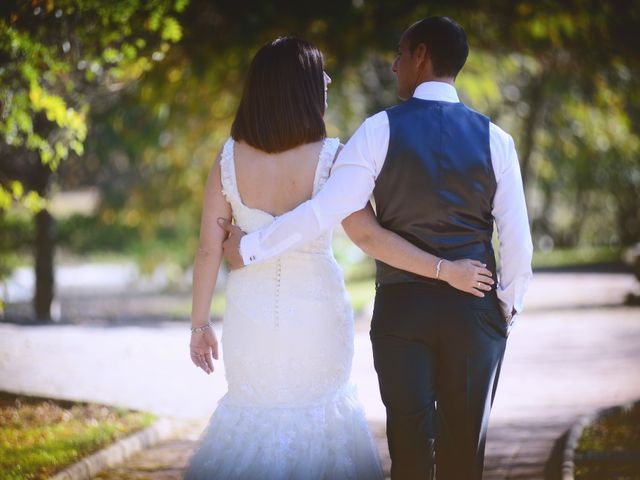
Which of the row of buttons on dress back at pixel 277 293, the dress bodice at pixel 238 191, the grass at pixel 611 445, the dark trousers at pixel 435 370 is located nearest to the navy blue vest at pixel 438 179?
the dark trousers at pixel 435 370

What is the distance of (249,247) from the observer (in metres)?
3.97

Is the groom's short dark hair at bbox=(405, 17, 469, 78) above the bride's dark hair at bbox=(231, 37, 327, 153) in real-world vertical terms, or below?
above

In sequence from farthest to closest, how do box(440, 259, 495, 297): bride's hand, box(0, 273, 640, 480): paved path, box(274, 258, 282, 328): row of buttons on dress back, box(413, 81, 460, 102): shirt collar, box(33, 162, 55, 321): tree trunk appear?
box(33, 162, 55, 321): tree trunk, box(0, 273, 640, 480): paved path, box(274, 258, 282, 328): row of buttons on dress back, box(413, 81, 460, 102): shirt collar, box(440, 259, 495, 297): bride's hand

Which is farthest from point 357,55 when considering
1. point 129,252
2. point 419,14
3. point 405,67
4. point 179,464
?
point 129,252

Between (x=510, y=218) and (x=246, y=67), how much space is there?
8.67m

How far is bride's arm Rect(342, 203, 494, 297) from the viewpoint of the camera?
3814 mm

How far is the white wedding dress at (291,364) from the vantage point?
4031 mm

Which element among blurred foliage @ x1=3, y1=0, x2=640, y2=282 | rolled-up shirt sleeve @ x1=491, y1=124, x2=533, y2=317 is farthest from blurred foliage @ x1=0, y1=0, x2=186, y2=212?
rolled-up shirt sleeve @ x1=491, y1=124, x2=533, y2=317

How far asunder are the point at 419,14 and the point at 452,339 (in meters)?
7.98

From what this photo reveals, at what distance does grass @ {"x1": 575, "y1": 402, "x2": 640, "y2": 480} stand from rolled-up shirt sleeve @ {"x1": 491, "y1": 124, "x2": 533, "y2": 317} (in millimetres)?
2528

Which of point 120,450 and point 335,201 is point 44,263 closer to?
point 120,450

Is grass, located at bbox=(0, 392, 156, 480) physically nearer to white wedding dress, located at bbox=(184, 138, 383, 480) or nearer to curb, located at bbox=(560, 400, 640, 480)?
white wedding dress, located at bbox=(184, 138, 383, 480)

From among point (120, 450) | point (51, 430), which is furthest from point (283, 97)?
point (51, 430)

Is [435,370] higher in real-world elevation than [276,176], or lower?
lower
